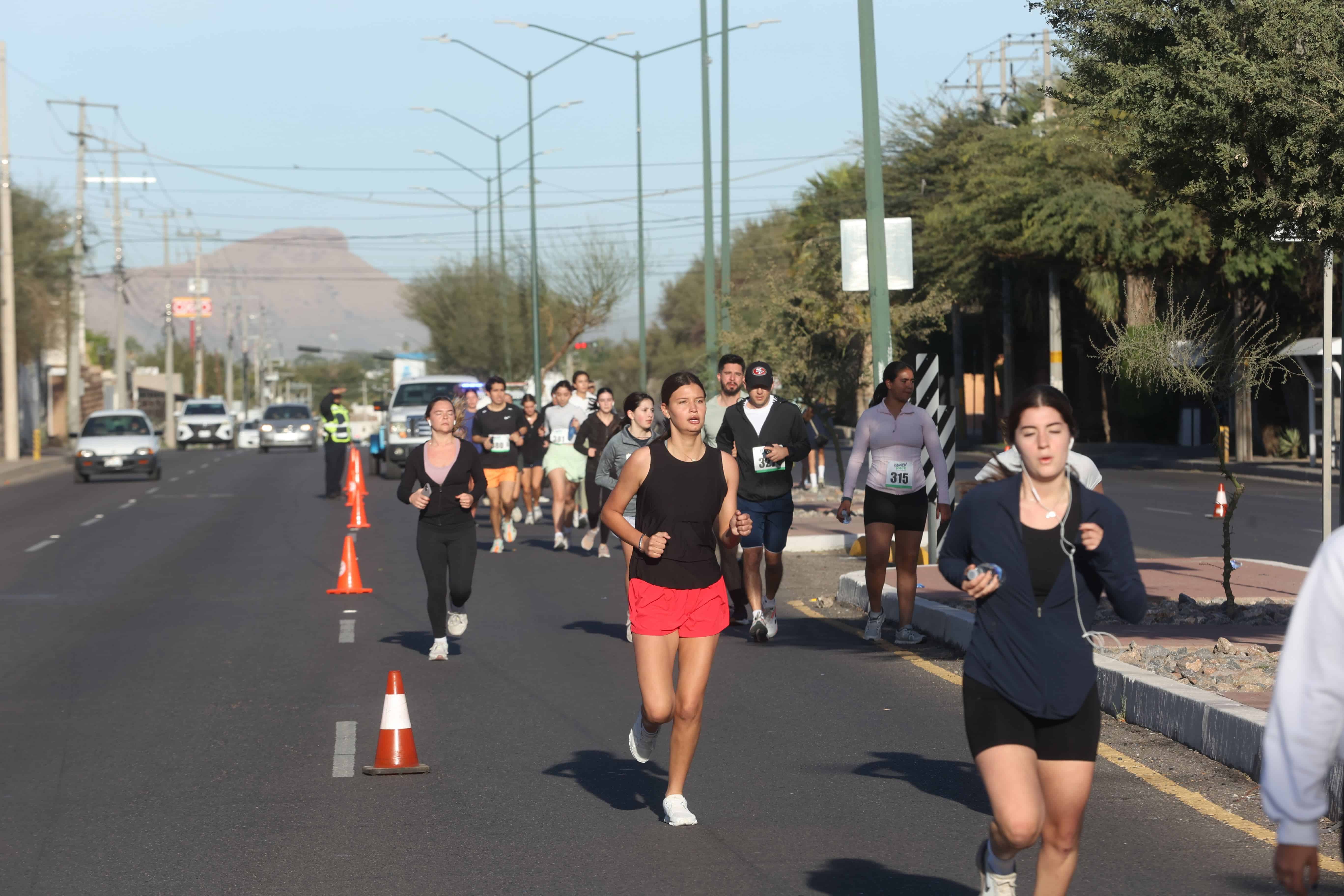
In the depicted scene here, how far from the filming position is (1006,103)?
52656mm

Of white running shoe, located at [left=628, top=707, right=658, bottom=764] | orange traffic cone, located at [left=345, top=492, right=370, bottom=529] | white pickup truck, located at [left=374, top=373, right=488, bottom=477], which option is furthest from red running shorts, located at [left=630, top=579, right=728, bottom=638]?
white pickup truck, located at [left=374, top=373, right=488, bottom=477]

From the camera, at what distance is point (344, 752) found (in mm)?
8188

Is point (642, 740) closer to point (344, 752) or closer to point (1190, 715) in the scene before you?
point (344, 752)

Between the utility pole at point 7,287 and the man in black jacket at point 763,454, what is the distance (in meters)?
38.7

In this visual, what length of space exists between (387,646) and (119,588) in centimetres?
532

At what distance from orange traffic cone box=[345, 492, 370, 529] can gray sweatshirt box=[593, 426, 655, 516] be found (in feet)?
34.1

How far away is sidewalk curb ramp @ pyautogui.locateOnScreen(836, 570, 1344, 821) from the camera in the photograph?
23.4 feet

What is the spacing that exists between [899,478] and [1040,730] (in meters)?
6.21

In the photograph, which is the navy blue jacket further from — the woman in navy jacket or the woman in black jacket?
the woman in black jacket

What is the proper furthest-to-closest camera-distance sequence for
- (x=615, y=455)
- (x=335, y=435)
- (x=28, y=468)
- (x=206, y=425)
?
(x=206, y=425)
(x=28, y=468)
(x=335, y=435)
(x=615, y=455)

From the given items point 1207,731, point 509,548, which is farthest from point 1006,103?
point 1207,731

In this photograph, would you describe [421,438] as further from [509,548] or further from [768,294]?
[509,548]

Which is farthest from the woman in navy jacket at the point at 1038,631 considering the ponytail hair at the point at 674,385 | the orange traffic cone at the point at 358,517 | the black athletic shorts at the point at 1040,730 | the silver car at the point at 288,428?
the silver car at the point at 288,428

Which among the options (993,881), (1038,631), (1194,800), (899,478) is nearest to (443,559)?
(899,478)
